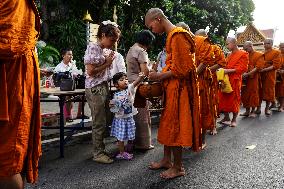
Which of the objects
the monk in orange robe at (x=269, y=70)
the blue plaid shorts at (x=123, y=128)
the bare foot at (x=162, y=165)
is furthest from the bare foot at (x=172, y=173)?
the monk in orange robe at (x=269, y=70)

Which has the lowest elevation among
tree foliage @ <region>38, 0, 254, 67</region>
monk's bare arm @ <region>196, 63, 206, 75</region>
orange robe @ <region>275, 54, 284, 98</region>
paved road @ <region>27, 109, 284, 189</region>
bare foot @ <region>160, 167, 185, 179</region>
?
paved road @ <region>27, 109, 284, 189</region>

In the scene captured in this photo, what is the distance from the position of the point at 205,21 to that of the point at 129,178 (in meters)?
21.0

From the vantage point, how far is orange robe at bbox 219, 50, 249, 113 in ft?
27.0

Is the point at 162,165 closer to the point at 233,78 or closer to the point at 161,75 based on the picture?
the point at 161,75

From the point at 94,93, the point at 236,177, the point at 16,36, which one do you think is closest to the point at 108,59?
the point at 94,93

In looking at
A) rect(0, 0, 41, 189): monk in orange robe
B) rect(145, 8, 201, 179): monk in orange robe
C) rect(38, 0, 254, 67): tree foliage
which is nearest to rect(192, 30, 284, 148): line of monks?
rect(145, 8, 201, 179): monk in orange robe

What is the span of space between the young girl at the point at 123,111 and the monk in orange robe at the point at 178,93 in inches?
41.1

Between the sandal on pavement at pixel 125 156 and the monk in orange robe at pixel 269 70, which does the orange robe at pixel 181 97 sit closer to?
the sandal on pavement at pixel 125 156

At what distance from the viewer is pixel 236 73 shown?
329 inches

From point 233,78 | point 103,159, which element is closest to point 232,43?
point 233,78

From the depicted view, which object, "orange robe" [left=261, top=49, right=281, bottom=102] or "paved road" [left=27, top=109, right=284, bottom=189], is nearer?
"paved road" [left=27, top=109, right=284, bottom=189]

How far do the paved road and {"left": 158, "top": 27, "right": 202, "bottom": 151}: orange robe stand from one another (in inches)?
19.9

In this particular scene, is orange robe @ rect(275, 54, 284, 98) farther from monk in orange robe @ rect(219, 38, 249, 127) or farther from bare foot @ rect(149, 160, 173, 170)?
bare foot @ rect(149, 160, 173, 170)

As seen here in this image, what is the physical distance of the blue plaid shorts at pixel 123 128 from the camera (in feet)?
17.5
